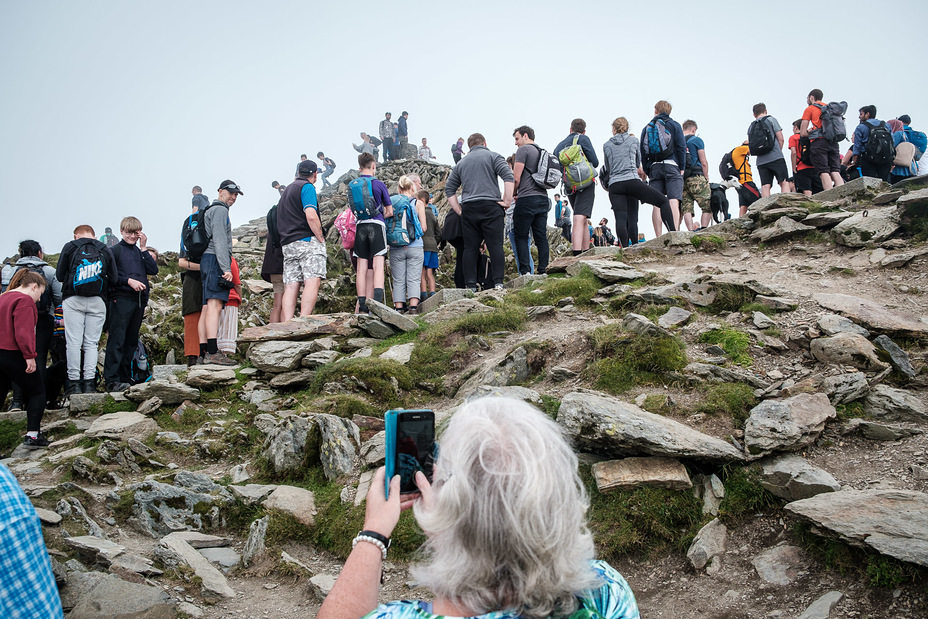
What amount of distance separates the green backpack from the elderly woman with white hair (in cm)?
1060

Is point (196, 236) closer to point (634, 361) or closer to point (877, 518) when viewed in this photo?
point (634, 361)

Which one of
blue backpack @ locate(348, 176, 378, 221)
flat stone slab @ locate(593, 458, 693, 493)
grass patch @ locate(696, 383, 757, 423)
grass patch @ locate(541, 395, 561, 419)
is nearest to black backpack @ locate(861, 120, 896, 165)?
grass patch @ locate(696, 383, 757, 423)

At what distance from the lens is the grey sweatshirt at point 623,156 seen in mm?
11906

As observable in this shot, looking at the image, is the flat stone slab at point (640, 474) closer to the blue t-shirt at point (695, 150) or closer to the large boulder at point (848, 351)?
the large boulder at point (848, 351)

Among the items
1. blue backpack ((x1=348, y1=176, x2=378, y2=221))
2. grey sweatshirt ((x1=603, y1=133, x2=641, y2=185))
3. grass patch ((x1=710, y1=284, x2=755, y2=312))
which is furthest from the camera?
grey sweatshirt ((x1=603, y1=133, x2=641, y2=185))

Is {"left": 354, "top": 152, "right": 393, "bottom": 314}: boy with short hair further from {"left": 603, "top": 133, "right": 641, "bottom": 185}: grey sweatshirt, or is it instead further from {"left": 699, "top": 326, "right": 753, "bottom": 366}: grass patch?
{"left": 699, "top": 326, "right": 753, "bottom": 366}: grass patch

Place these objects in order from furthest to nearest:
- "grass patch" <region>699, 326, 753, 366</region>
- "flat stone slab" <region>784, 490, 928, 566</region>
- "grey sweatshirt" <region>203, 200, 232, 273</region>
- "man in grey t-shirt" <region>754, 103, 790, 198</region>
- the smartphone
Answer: "man in grey t-shirt" <region>754, 103, 790, 198</region>
"grey sweatshirt" <region>203, 200, 232, 273</region>
"grass patch" <region>699, 326, 753, 366</region>
"flat stone slab" <region>784, 490, 928, 566</region>
the smartphone

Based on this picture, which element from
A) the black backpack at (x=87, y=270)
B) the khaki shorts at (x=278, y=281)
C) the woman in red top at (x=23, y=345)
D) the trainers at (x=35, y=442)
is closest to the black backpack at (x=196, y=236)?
the black backpack at (x=87, y=270)

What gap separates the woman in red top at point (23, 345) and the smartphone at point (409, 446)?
7.53 m

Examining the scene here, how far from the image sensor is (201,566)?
15.7 feet

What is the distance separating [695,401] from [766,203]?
8.54 m

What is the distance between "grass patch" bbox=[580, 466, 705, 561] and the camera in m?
4.45

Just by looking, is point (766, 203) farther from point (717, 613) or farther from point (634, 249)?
point (717, 613)

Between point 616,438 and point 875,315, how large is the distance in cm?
408
